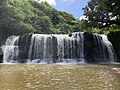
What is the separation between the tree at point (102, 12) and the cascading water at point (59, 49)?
707cm

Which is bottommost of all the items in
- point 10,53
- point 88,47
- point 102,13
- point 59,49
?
point 10,53

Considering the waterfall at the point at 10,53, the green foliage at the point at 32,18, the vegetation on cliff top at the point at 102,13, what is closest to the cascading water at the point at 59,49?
the waterfall at the point at 10,53

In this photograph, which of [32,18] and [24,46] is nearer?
[24,46]

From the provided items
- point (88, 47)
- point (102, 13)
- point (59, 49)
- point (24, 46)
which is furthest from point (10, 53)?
point (102, 13)

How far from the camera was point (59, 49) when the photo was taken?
29.6 metres

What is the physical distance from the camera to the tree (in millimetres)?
18397

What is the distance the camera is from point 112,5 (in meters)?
18.5

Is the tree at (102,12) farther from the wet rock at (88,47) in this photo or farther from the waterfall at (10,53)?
the waterfall at (10,53)

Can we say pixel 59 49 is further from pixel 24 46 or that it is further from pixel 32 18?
pixel 32 18

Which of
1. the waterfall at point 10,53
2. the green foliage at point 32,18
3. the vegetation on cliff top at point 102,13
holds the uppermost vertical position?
the green foliage at point 32,18

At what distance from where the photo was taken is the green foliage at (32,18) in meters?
34.7

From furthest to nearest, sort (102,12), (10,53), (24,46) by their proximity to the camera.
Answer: (24,46) → (10,53) → (102,12)

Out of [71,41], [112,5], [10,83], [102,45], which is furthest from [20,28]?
[10,83]

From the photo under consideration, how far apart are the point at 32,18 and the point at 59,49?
13.5 metres
